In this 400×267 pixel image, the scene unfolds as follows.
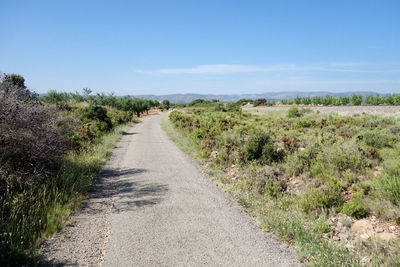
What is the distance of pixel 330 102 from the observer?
6738 cm

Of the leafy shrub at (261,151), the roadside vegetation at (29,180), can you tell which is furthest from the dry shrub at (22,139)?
the leafy shrub at (261,151)

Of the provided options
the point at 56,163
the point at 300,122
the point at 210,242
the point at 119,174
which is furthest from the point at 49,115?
the point at 300,122

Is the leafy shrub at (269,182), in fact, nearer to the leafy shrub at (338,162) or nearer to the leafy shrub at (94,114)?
the leafy shrub at (338,162)

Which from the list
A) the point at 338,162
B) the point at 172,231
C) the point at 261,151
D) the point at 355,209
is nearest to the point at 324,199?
the point at 355,209

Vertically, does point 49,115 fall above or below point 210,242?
above

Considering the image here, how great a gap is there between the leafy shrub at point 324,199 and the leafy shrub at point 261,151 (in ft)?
11.0

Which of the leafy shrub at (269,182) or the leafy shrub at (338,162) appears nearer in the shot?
the leafy shrub at (269,182)

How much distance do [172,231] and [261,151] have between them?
6.18m

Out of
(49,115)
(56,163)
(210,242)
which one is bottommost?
(210,242)

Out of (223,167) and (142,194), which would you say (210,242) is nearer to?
(142,194)

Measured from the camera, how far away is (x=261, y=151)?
10.2m

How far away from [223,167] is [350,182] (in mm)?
4726

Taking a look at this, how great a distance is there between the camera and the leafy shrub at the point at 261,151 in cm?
964

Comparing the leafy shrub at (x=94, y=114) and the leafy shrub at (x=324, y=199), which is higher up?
the leafy shrub at (x=94, y=114)
